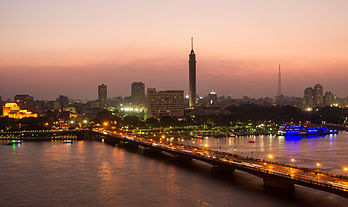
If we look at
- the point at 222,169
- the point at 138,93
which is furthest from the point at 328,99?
the point at 222,169

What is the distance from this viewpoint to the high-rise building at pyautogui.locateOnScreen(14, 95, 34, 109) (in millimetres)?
95069

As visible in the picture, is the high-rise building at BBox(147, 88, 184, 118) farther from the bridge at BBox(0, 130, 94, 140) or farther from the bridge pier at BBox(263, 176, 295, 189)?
the bridge pier at BBox(263, 176, 295, 189)

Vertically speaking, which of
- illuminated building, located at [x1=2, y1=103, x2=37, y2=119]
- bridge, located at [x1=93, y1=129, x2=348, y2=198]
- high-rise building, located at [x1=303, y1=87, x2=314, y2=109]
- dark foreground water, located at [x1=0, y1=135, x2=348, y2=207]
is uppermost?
high-rise building, located at [x1=303, y1=87, x2=314, y2=109]

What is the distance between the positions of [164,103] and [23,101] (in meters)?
45.3

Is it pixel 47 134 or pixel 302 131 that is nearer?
pixel 47 134

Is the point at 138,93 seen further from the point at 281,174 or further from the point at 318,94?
the point at 281,174

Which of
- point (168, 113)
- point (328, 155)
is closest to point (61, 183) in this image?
point (328, 155)

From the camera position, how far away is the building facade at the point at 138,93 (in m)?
122

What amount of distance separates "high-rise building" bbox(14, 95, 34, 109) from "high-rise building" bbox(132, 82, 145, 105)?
32.5 metres

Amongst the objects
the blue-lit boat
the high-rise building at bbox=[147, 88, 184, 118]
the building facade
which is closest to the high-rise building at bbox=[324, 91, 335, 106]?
the building facade

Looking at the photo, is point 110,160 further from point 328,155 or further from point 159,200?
point 328,155

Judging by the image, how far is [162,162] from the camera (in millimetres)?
24219

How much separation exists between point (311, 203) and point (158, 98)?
173 ft

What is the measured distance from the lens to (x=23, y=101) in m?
96.6
